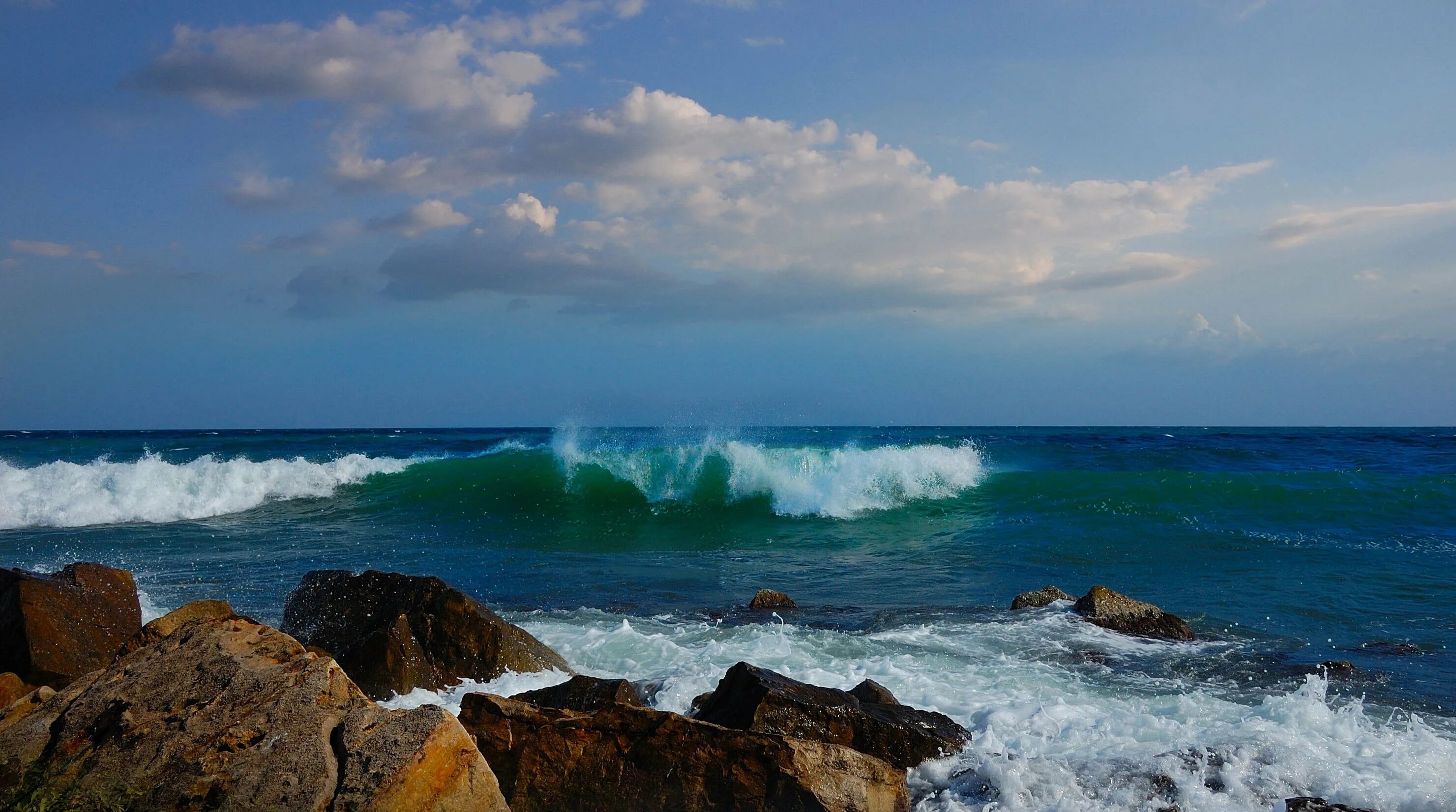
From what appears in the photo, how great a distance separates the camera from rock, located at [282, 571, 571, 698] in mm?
5766

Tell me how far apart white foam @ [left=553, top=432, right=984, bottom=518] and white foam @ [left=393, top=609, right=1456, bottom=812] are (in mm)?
10342

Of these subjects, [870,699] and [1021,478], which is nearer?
[870,699]

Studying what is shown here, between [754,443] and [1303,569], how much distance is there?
492 inches

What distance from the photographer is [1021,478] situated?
68.4ft

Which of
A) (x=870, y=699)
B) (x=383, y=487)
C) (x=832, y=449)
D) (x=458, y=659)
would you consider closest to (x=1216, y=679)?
(x=870, y=699)

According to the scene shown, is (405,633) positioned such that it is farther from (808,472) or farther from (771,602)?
(808,472)

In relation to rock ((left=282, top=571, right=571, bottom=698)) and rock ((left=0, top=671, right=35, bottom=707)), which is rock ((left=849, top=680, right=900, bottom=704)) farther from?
rock ((left=0, top=671, right=35, bottom=707))

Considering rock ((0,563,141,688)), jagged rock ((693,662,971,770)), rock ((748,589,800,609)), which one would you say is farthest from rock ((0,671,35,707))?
rock ((748,589,800,609))

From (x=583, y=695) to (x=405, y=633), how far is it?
161 cm

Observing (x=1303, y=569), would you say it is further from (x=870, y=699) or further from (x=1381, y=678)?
(x=870, y=699)

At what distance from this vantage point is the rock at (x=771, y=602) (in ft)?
30.1

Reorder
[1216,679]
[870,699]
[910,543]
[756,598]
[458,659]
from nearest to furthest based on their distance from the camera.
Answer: [870,699] → [458,659] → [1216,679] → [756,598] → [910,543]

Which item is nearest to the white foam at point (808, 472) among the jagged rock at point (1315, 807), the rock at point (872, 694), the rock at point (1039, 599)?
the rock at point (1039, 599)

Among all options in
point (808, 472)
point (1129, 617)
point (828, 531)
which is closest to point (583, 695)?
point (1129, 617)
